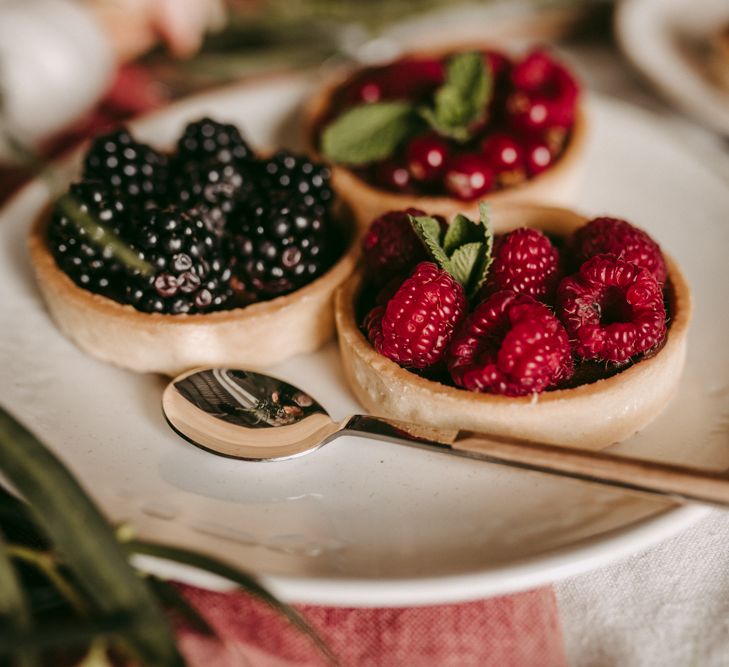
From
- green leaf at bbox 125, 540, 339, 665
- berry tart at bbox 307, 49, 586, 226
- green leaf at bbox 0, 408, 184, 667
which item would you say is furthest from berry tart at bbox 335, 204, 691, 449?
green leaf at bbox 0, 408, 184, 667

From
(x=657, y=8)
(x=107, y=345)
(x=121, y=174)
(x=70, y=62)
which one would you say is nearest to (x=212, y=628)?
(x=107, y=345)

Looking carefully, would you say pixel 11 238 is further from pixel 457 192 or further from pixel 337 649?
pixel 337 649

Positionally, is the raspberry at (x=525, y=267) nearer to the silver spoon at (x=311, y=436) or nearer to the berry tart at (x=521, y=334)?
the berry tart at (x=521, y=334)

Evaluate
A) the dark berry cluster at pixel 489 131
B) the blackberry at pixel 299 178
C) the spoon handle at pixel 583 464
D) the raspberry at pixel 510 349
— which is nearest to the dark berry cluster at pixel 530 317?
the raspberry at pixel 510 349

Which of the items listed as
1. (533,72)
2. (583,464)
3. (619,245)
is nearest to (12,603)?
(583,464)

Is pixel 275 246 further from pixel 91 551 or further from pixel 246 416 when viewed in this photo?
pixel 91 551

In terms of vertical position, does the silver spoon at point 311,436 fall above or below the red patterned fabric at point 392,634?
above
